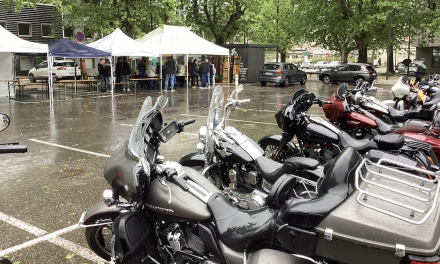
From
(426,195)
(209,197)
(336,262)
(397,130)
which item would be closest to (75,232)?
(209,197)

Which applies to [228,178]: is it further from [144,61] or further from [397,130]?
[144,61]

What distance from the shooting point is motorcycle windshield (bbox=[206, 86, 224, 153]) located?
4.31 m

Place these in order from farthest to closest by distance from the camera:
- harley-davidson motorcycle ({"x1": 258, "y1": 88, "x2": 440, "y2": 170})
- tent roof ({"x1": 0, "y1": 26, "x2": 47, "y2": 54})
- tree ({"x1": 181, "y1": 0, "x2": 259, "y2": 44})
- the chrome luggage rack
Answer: tree ({"x1": 181, "y1": 0, "x2": 259, "y2": 44}) → tent roof ({"x1": 0, "y1": 26, "x2": 47, "y2": 54}) → harley-davidson motorcycle ({"x1": 258, "y1": 88, "x2": 440, "y2": 170}) → the chrome luggage rack

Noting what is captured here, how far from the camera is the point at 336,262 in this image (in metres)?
2.21

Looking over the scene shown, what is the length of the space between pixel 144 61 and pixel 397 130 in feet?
66.3

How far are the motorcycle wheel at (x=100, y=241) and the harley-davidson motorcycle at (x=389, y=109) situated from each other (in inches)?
163

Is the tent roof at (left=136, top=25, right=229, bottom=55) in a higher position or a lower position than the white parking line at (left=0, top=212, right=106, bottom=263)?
higher

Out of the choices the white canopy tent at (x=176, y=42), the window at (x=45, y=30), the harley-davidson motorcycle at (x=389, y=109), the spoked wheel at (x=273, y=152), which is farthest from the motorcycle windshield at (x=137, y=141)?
the window at (x=45, y=30)

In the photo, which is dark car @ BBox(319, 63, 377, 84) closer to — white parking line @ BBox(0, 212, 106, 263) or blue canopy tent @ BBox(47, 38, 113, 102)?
blue canopy tent @ BBox(47, 38, 113, 102)

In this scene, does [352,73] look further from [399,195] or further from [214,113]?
[399,195]

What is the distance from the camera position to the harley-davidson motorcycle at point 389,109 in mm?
6176

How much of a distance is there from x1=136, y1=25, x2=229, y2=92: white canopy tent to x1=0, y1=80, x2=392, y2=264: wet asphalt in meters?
6.39

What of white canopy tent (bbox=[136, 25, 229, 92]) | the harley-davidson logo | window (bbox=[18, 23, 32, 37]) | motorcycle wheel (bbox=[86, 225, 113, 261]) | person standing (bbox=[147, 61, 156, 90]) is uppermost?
window (bbox=[18, 23, 32, 37])

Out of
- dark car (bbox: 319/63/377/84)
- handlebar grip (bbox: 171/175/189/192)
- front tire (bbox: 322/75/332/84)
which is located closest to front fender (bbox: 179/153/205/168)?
handlebar grip (bbox: 171/175/189/192)
